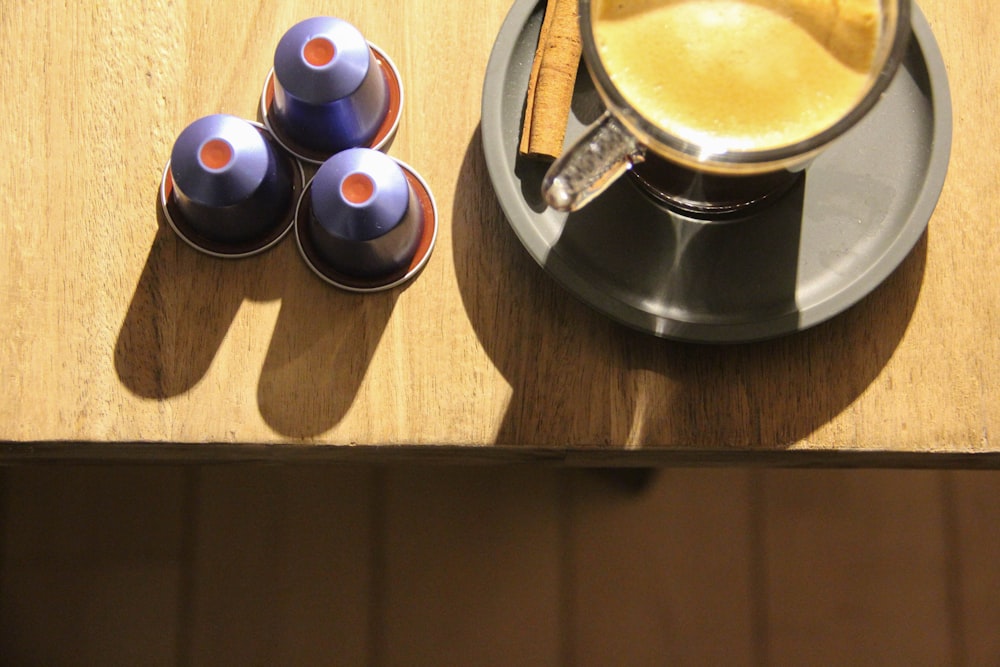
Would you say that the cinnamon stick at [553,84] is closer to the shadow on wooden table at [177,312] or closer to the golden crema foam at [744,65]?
the golden crema foam at [744,65]

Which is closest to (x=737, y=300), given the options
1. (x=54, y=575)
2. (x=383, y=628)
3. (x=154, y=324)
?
(x=154, y=324)

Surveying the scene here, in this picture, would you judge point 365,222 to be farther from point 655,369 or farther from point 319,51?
point 655,369

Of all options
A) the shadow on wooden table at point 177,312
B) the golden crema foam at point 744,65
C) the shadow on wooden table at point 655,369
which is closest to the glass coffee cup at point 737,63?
the golden crema foam at point 744,65

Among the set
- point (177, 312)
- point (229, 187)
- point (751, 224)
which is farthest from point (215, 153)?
point (751, 224)

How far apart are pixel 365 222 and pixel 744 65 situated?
0.24m

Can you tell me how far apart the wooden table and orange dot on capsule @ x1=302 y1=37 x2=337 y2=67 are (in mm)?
93

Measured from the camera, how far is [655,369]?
1.94ft

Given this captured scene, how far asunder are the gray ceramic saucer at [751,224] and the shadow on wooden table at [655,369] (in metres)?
0.03

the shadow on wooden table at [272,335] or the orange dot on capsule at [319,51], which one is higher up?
the orange dot on capsule at [319,51]

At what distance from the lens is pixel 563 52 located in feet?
1.88

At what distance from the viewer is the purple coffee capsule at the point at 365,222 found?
0.53 meters

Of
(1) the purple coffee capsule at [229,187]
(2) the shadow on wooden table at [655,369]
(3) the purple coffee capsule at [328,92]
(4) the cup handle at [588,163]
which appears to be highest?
(3) the purple coffee capsule at [328,92]

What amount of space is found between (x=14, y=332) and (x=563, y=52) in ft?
1.35

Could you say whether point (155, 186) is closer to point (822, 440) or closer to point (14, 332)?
point (14, 332)
